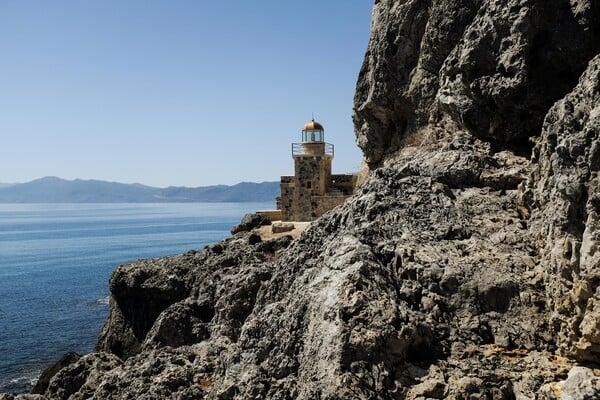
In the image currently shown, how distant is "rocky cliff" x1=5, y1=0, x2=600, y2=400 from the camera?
7914 mm

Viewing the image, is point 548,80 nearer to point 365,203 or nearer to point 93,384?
point 365,203

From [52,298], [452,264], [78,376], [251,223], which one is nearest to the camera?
[452,264]

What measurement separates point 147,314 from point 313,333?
54.2 feet

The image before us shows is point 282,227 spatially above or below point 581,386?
above

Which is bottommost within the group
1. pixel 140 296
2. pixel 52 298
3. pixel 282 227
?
pixel 52 298

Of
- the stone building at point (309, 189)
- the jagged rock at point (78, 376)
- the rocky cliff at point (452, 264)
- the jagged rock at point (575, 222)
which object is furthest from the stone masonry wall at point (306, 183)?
the jagged rock at point (575, 222)

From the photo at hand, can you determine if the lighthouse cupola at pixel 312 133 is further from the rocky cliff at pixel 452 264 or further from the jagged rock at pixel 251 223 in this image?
the rocky cliff at pixel 452 264

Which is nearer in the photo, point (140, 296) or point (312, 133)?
point (140, 296)

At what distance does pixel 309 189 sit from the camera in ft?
136

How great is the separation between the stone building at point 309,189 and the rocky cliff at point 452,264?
24904 mm

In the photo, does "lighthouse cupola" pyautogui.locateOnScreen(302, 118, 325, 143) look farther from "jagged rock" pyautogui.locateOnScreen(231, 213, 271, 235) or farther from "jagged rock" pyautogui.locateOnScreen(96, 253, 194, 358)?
"jagged rock" pyautogui.locateOnScreen(96, 253, 194, 358)

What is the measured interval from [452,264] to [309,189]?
32.0 metres

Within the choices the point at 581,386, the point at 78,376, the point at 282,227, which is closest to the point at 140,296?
the point at 282,227

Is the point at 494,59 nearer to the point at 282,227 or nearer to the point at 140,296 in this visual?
the point at 140,296
